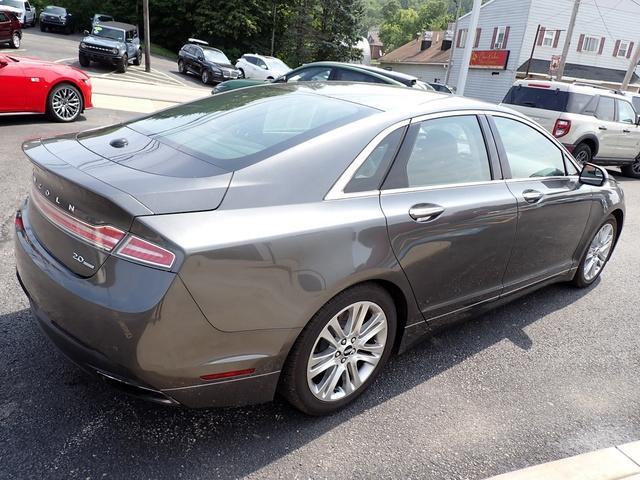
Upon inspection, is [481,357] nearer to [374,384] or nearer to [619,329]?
[374,384]

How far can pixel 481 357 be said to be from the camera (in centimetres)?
343

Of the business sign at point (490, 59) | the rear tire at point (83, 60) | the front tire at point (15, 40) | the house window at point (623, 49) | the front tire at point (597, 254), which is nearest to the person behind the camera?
the front tire at point (597, 254)

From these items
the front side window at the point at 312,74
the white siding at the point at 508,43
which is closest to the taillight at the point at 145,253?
the front side window at the point at 312,74

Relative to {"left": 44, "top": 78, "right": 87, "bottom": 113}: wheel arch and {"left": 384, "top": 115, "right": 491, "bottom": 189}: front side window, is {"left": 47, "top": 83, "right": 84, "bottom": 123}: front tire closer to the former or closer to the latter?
{"left": 44, "top": 78, "right": 87, "bottom": 113}: wheel arch

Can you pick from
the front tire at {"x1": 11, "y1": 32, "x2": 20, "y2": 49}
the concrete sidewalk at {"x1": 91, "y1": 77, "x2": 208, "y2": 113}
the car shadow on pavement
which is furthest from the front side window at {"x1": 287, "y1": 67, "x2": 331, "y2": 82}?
the front tire at {"x1": 11, "y1": 32, "x2": 20, "y2": 49}

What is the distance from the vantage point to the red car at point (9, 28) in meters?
20.7

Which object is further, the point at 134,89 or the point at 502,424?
the point at 134,89

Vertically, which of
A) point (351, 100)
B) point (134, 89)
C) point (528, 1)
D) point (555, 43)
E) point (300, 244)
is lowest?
point (134, 89)

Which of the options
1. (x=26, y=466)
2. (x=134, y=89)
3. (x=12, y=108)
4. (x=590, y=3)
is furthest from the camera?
(x=590, y=3)

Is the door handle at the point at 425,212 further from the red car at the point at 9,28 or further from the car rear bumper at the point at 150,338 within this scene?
the red car at the point at 9,28

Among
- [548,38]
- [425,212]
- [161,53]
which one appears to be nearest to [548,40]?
[548,38]

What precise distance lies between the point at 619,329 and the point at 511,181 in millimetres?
1712

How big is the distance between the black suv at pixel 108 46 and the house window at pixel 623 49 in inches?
1397

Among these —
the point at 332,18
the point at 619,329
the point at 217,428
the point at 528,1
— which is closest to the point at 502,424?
the point at 217,428
